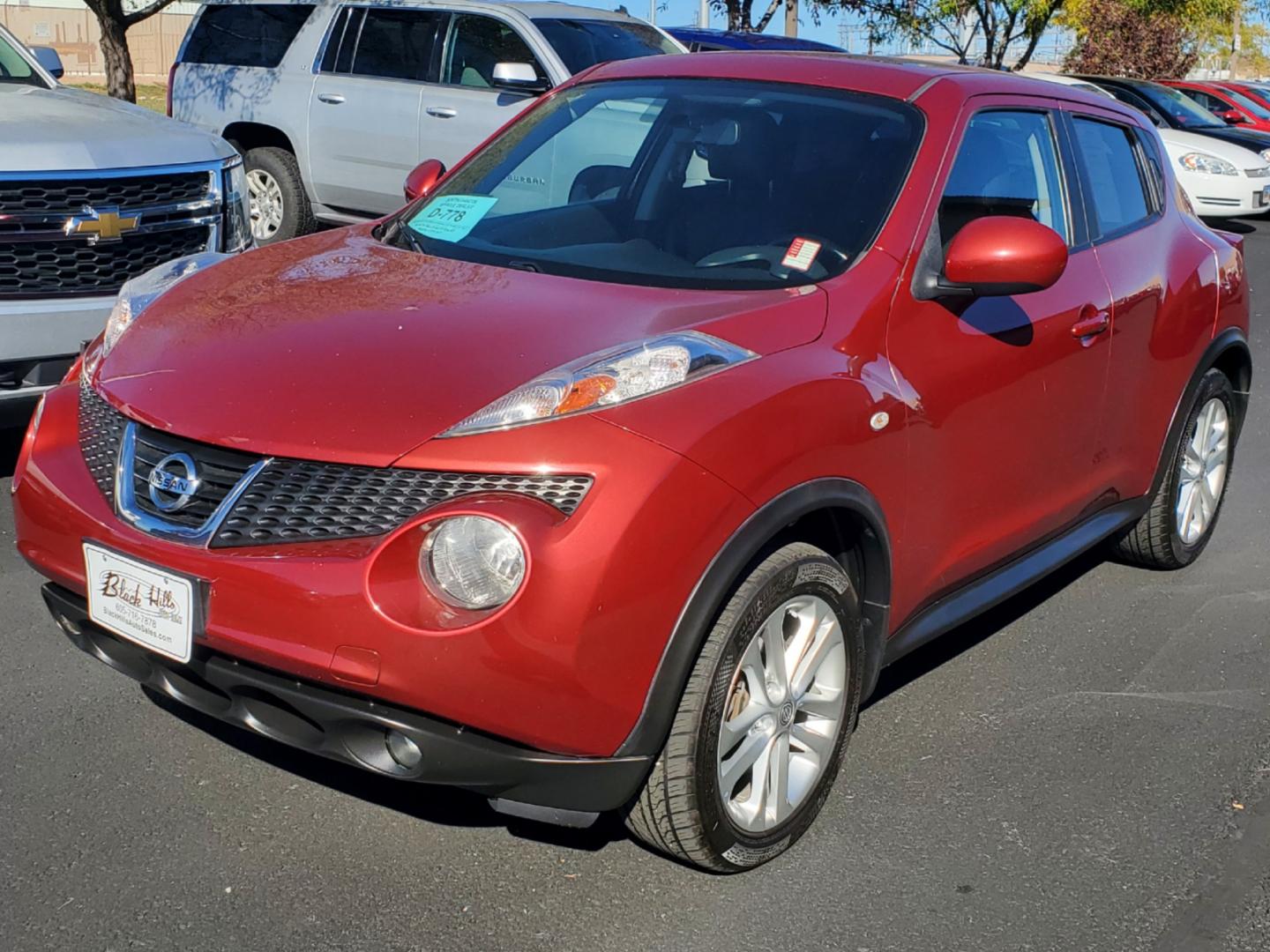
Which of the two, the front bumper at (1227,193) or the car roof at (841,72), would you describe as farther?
the front bumper at (1227,193)

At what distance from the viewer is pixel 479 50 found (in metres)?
10.4

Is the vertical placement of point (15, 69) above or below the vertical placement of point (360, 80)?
above

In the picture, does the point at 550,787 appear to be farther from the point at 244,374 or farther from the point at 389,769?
the point at 244,374

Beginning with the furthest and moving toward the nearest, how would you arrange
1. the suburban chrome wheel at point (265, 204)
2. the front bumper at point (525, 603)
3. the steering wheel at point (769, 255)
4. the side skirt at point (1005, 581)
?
the suburban chrome wheel at point (265, 204)
the side skirt at point (1005, 581)
the steering wheel at point (769, 255)
the front bumper at point (525, 603)

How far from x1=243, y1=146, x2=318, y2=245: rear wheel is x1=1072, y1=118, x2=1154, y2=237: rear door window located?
7365mm

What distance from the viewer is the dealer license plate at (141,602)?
3.02m

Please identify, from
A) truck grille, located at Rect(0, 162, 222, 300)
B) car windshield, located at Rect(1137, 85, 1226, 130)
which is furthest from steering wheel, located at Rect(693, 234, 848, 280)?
car windshield, located at Rect(1137, 85, 1226, 130)

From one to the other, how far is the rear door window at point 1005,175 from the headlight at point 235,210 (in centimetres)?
354

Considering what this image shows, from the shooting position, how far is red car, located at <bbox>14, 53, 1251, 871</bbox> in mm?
2873

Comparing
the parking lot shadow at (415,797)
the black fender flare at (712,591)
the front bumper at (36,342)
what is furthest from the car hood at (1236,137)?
the parking lot shadow at (415,797)

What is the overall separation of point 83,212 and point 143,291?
6.66ft

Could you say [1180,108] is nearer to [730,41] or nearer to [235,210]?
[730,41]

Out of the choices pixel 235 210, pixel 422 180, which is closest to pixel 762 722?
pixel 422 180

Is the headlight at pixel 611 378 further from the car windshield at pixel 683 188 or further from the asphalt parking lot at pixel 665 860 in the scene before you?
the asphalt parking lot at pixel 665 860
